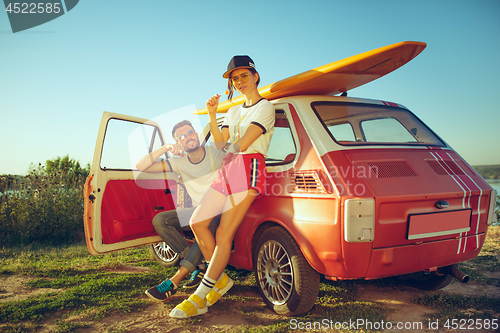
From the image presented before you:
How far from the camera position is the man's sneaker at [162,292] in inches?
132

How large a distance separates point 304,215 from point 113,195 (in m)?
2.50

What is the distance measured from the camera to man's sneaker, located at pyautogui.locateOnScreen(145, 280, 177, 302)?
335 centimetres

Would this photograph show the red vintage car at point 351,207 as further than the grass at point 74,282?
No

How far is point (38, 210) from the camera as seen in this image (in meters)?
6.71

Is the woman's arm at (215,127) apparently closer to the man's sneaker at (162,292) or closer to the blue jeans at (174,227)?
the blue jeans at (174,227)

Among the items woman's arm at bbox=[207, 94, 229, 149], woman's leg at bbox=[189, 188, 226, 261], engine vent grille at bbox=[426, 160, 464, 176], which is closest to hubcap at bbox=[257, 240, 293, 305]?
woman's leg at bbox=[189, 188, 226, 261]

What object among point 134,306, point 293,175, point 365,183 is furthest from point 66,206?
point 365,183

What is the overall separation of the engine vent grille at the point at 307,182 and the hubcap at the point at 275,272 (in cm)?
55

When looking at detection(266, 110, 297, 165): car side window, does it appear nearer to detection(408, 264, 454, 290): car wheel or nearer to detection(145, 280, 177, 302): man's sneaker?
detection(145, 280, 177, 302): man's sneaker

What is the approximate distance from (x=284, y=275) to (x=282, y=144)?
53.0 inches

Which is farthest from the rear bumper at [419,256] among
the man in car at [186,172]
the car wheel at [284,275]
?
the man in car at [186,172]

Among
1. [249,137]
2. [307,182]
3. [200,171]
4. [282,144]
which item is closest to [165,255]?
[200,171]

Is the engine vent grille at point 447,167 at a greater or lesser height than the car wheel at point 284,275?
greater

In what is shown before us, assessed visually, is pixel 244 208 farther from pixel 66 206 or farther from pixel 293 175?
pixel 66 206
